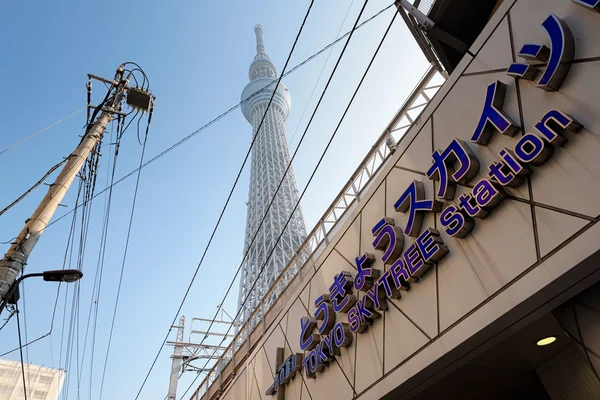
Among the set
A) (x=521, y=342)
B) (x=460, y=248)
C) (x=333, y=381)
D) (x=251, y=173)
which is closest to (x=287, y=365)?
(x=333, y=381)

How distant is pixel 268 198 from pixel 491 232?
53991mm

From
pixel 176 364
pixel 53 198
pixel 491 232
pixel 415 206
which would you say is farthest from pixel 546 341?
pixel 176 364

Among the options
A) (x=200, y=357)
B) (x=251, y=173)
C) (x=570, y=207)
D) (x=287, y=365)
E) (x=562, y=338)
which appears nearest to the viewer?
(x=570, y=207)

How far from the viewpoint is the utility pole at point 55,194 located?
254 inches

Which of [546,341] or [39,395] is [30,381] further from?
[546,341]

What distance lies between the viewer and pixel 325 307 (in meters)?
7.28

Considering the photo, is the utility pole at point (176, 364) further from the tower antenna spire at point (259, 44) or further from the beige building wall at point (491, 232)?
the tower antenna spire at point (259, 44)

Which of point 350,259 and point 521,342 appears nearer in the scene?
point 521,342

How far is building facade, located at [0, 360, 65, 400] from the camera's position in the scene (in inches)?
1832

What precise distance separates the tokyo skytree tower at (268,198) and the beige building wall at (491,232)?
36.6 m

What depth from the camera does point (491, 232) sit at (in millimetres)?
4379

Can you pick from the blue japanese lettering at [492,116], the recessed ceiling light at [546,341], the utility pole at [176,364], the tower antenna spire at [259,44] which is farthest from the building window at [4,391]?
the tower antenna spire at [259,44]

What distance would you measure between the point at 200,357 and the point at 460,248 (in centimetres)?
2226

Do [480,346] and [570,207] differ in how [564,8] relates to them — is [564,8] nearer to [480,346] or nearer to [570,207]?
[570,207]
